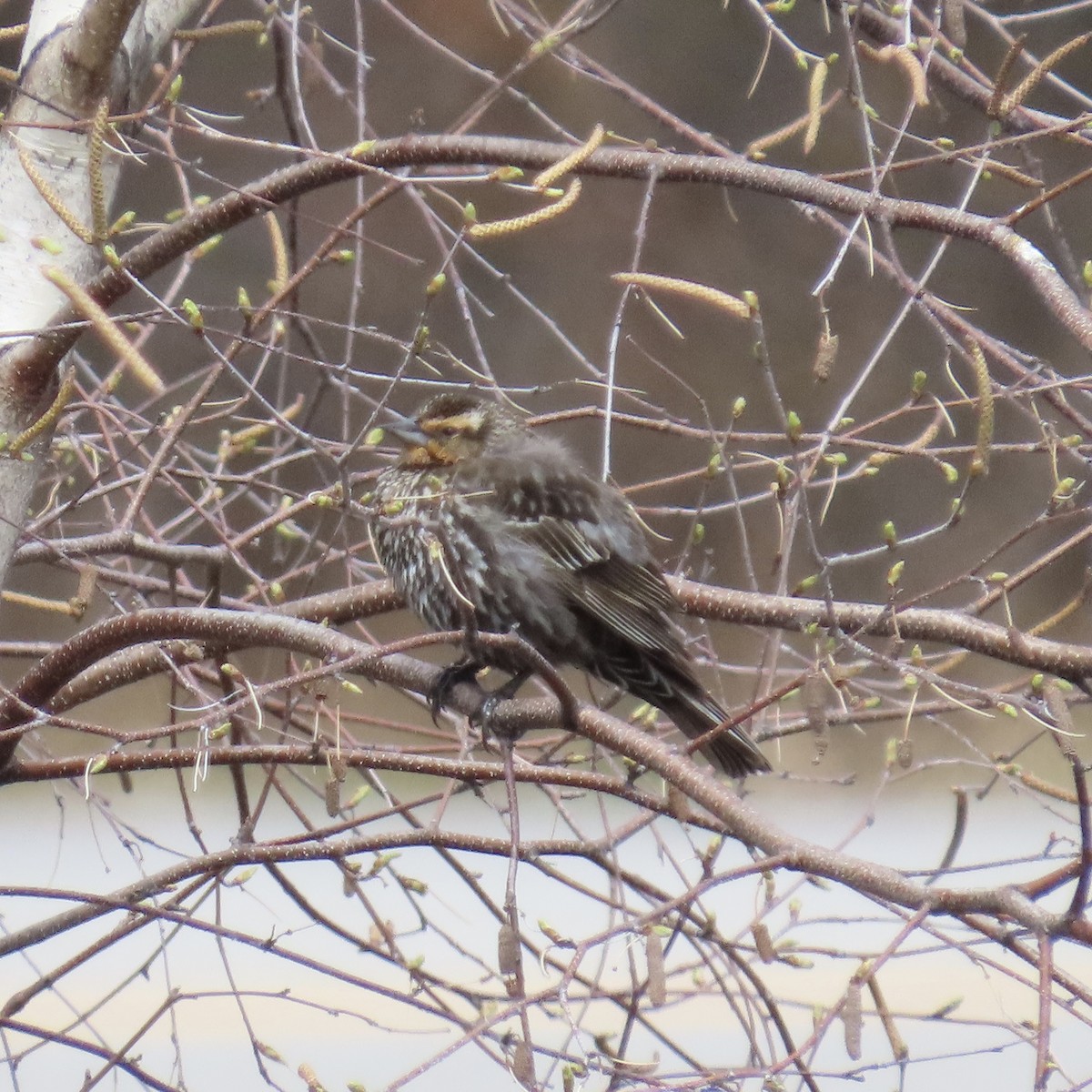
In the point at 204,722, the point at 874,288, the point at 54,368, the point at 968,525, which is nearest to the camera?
the point at 204,722

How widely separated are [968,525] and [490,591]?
5.40 m

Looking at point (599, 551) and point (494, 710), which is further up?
point (599, 551)

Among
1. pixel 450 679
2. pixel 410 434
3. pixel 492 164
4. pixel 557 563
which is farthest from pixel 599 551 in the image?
pixel 492 164

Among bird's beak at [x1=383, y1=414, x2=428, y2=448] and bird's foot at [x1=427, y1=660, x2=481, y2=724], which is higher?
bird's beak at [x1=383, y1=414, x2=428, y2=448]

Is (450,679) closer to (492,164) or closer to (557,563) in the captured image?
(557,563)

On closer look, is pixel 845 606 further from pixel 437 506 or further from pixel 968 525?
pixel 968 525

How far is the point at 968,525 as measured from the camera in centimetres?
709

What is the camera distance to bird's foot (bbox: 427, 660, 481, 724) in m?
1.80

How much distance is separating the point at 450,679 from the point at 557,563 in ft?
1.28

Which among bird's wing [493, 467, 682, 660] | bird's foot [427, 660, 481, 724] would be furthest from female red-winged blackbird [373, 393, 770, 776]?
bird's foot [427, 660, 481, 724]

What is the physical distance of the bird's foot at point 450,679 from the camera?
180cm

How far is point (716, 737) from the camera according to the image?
195cm

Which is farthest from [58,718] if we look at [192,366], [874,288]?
[874,288]

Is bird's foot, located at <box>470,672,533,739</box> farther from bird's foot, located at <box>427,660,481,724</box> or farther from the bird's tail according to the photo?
the bird's tail
